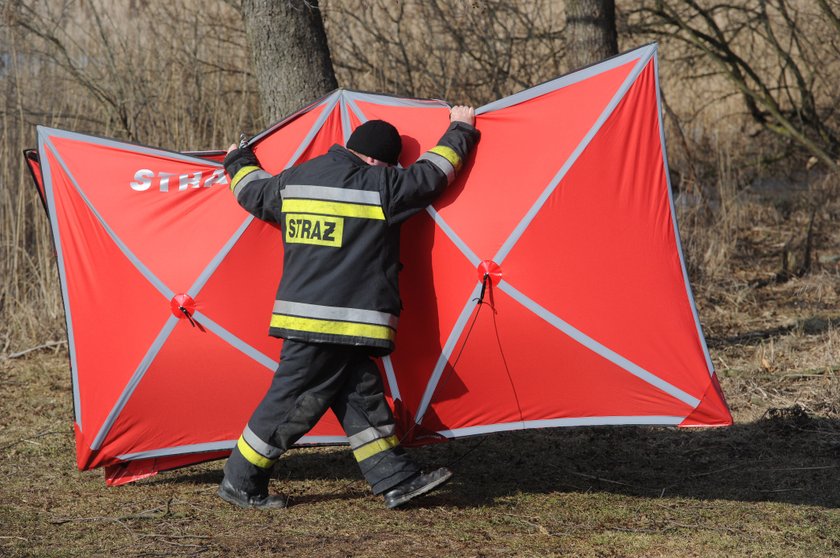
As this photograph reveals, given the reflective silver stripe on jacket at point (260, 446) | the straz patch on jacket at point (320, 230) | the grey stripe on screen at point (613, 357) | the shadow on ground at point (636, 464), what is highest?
the straz patch on jacket at point (320, 230)

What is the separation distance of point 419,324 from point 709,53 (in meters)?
7.92

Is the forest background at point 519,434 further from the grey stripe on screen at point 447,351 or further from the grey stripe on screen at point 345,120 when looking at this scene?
the grey stripe on screen at point 345,120

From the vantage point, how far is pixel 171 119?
877 centimetres

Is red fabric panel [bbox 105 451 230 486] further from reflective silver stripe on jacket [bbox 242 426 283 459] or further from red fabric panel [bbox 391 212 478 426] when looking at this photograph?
red fabric panel [bbox 391 212 478 426]

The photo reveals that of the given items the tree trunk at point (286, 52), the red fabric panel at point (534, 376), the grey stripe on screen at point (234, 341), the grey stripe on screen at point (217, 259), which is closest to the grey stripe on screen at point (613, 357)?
the red fabric panel at point (534, 376)

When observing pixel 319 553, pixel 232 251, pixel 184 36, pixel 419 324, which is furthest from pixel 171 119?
pixel 319 553

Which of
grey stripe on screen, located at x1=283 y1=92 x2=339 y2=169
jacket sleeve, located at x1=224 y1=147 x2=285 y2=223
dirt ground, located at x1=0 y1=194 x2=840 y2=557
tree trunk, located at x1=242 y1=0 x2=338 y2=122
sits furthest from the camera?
tree trunk, located at x1=242 y1=0 x2=338 y2=122

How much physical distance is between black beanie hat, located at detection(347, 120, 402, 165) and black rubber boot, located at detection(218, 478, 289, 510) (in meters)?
1.71

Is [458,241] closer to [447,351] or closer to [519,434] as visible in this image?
[447,351]

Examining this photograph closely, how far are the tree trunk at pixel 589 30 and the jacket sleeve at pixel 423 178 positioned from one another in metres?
4.22

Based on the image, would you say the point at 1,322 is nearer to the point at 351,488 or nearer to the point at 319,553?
the point at 351,488

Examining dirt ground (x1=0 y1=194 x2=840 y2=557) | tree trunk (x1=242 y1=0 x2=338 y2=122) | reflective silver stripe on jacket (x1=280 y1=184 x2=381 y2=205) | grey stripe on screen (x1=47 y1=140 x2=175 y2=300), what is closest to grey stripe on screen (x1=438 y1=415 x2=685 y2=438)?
dirt ground (x1=0 y1=194 x2=840 y2=557)

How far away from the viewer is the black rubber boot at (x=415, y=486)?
4.46 meters

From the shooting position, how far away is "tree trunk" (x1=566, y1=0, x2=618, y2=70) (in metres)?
8.26
